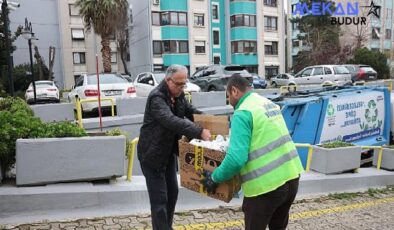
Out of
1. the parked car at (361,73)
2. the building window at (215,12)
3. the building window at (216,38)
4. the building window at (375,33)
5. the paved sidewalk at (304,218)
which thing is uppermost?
the building window at (215,12)

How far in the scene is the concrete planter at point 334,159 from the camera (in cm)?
634

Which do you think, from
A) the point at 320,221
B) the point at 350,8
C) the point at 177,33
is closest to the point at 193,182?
the point at 320,221

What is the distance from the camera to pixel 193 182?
10.9 ft

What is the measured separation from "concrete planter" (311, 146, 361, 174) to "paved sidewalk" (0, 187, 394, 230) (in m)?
0.60

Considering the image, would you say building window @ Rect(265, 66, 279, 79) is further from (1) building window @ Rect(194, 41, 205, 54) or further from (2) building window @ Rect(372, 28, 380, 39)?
(2) building window @ Rect(372, 28, 380, 39)

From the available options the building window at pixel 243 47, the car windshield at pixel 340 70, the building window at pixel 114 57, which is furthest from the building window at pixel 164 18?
the car windshield at pixel 340 70

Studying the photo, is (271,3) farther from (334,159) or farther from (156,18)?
(334,159)

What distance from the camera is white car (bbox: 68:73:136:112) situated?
1148 centimetres

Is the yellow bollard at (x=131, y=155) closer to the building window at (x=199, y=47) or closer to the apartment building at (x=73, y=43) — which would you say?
the building window at (x=199, y=47)

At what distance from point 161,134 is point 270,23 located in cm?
4440

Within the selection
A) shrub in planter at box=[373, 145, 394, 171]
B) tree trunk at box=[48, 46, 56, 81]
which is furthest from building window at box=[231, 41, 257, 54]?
shrub in planter at box=[373, 145, 394, 171]

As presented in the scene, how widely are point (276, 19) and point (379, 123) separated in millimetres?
39179

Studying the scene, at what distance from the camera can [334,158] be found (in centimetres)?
638
